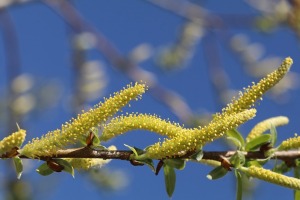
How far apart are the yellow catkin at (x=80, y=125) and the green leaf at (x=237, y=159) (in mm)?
308

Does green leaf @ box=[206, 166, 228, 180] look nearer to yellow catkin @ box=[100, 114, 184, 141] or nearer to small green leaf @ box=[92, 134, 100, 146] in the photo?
yellow catkin @ box=[100, 114, 184, 141]

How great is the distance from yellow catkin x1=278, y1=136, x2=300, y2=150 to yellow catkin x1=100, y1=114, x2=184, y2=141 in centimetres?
33

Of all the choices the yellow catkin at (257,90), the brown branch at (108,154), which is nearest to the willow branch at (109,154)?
the brown branch at (108,154)

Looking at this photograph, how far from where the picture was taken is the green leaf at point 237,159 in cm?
131

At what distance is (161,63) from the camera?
156 inches

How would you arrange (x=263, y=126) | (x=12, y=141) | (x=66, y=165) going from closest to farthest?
1. (x=12, y=141)
2. (x=66, y=165)
3. (x=263, y=126)

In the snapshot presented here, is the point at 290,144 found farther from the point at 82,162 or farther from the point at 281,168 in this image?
the point at 82,162

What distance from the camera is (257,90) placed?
1.22m

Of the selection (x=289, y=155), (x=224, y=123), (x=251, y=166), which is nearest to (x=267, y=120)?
(x=289, y=155)

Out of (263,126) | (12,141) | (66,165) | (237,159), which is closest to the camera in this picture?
(12,141)

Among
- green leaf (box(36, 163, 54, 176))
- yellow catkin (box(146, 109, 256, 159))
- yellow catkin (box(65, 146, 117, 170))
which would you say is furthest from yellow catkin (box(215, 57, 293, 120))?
green leaf (box(36, 163, 54, 176))

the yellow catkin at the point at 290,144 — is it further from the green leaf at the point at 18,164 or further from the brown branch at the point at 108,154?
the green leaf at the point at 18,164

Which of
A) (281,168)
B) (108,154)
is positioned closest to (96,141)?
(108,154)

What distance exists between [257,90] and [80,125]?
15.2 inches
